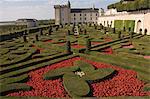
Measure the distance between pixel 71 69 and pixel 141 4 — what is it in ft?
105

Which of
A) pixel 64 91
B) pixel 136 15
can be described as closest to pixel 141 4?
pixel 136 15

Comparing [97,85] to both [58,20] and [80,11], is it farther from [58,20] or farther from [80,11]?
[80,11]

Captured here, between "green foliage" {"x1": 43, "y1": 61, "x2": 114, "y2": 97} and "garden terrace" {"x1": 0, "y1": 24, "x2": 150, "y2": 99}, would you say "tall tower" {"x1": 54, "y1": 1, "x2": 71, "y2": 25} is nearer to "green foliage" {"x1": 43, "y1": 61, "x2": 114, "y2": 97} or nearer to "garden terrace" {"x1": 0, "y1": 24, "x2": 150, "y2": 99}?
"garden terrace" {"x1": 0, "y1": 24, "x2": 150, "y2": 99}

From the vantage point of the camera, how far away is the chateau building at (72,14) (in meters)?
114

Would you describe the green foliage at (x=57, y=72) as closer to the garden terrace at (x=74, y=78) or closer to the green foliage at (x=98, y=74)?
the garden terrace at (x=74, y=78)

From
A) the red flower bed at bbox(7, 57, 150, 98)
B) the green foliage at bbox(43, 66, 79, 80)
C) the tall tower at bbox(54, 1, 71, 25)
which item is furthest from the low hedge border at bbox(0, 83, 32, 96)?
the tall tower at bbox(54, 1, 71, 25)

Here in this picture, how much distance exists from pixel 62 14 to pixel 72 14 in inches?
315

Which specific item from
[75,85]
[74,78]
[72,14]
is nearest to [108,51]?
[74,78]

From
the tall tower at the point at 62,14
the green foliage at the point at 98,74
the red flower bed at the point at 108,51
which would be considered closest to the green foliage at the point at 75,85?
the green foliage at the point at 98,74

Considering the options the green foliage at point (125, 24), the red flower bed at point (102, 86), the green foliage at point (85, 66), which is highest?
the green foliage at point (125, 24)

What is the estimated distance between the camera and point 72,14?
12088 centimetres

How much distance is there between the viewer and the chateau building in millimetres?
113500

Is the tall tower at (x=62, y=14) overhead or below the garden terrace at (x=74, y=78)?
overhead

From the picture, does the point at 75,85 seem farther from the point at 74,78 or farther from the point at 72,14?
the point at 72,14
